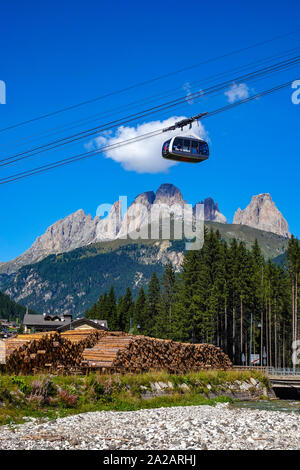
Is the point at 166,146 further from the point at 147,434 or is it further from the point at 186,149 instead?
the point at 147,434

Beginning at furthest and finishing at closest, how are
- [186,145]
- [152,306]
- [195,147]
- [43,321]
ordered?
1. [43,321]
2. [152,306]
3. [195,147]
4. [186,145]

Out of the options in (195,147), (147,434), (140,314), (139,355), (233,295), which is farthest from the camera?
(140,314)

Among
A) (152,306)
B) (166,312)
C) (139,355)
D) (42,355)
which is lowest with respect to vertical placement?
(139,355)

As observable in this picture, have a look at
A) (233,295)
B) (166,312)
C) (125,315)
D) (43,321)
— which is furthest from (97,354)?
(43,321)

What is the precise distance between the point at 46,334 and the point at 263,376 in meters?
16.2

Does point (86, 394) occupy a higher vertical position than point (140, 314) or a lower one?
lower

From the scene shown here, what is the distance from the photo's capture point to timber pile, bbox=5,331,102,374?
20844 millimetres

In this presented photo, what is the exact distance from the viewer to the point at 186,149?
107ft

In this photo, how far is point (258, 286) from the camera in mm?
67062

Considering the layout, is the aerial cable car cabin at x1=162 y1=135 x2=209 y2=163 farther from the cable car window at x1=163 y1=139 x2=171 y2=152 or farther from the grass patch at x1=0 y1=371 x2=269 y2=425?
the grass patch at x1=0 y1=371 x2=269 y2=425

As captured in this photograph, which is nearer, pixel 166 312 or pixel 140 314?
pixel 166 312

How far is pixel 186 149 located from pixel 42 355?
17.3m

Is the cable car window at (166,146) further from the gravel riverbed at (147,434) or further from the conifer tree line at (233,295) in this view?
the conifer tree line at (233,295)
